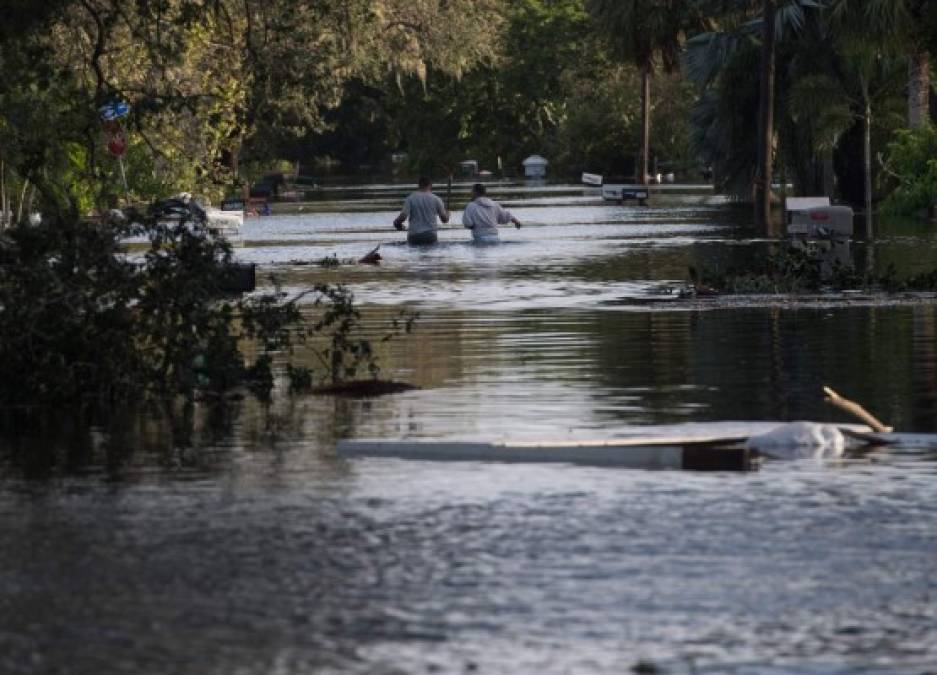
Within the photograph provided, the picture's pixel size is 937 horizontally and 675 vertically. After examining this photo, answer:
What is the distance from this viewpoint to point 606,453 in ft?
47.3

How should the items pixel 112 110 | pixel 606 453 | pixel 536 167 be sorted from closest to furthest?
pixel 606 453 → pixel 112 110 → pixel 536 167

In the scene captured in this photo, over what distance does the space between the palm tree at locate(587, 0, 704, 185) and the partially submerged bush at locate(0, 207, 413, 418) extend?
67.9 m

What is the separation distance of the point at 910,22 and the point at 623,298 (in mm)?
5763

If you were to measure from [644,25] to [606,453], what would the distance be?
7439 cm

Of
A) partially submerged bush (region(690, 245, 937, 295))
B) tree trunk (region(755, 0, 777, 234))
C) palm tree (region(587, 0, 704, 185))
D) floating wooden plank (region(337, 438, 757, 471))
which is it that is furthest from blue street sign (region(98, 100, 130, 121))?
palm tree (region(587, 0, 704, 185))

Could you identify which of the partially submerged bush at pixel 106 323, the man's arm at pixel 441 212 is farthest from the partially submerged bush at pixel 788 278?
the man's arm at pixel 441 212

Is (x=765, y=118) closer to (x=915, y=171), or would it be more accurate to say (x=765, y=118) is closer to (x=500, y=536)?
(x=915, y=171)

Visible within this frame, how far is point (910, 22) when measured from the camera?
32188mm

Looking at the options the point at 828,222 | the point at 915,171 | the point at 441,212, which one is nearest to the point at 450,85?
the point at 915,171

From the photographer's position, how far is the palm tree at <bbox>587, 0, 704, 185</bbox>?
86.8 metres

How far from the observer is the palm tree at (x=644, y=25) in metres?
86.8

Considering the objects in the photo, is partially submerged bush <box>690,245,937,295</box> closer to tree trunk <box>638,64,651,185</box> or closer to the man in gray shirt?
the man in gray shirt

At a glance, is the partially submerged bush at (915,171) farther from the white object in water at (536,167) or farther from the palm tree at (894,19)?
the white object in water at (536,167)

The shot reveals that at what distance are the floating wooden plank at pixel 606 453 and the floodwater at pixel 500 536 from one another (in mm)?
256
